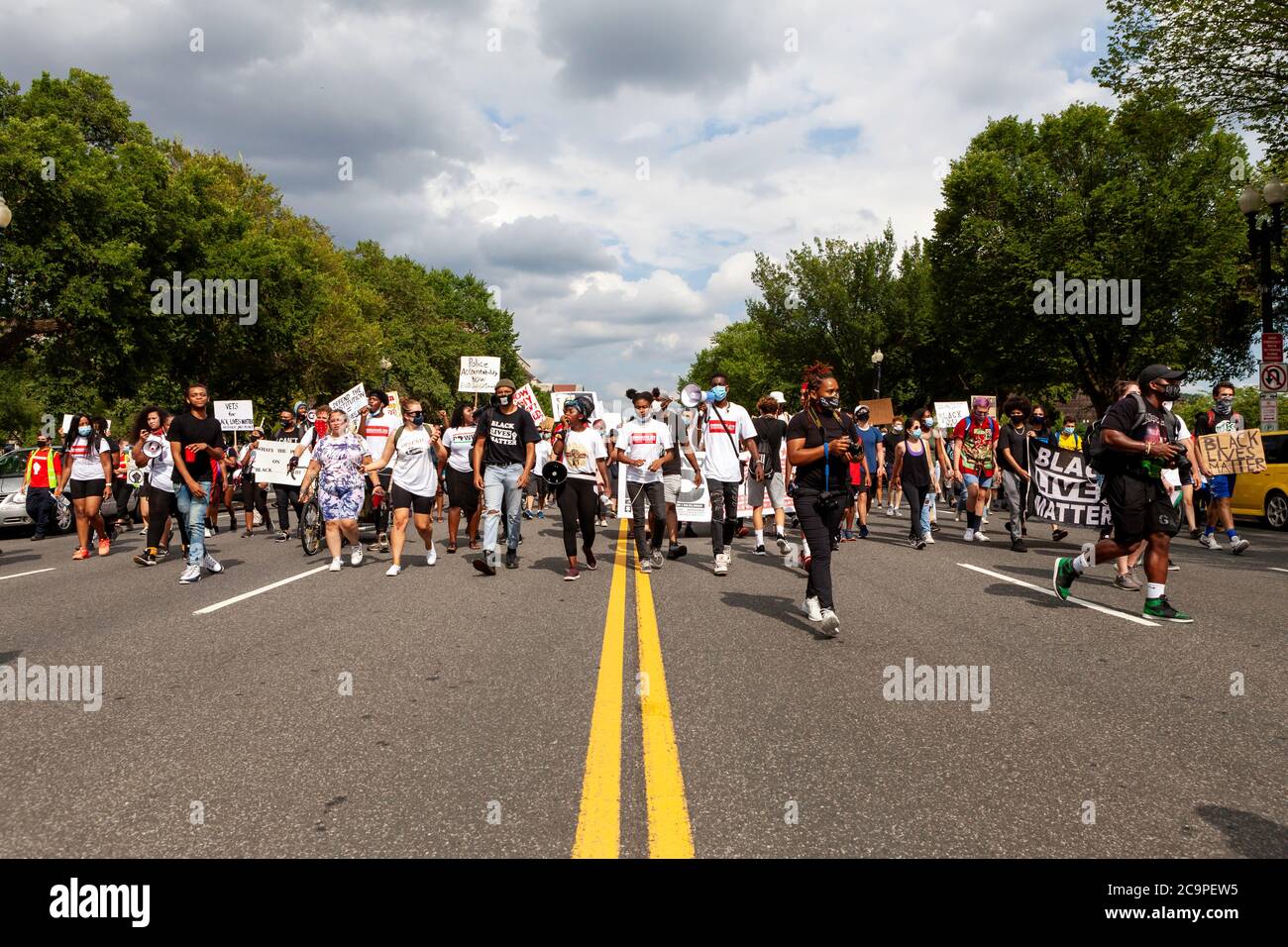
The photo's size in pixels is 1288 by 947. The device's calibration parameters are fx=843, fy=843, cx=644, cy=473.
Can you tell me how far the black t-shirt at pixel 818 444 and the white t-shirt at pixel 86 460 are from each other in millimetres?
10392

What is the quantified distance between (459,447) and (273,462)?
4074 millimetres

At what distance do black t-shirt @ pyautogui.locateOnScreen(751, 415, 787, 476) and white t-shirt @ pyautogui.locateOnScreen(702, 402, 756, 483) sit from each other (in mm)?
952

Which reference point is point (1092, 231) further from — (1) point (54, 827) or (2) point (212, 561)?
(1) point (54, 827)

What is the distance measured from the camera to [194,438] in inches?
367

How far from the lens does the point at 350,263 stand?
198 ft

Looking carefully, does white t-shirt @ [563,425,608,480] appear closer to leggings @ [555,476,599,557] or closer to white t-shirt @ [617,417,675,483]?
leggings @ [555,476,599,557]

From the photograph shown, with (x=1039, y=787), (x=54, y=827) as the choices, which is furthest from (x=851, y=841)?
(x=54, y=827)

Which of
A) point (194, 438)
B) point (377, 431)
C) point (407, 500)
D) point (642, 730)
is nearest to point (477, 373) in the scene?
point (377, 431)

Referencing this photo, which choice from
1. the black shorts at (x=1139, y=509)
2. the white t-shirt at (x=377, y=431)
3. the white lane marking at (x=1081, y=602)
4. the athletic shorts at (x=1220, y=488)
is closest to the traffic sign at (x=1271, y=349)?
the athletic shorts at (x=1220, y=488)

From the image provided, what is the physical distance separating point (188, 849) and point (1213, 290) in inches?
1353

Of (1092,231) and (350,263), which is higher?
(350,263)

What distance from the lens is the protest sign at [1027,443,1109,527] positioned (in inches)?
422
